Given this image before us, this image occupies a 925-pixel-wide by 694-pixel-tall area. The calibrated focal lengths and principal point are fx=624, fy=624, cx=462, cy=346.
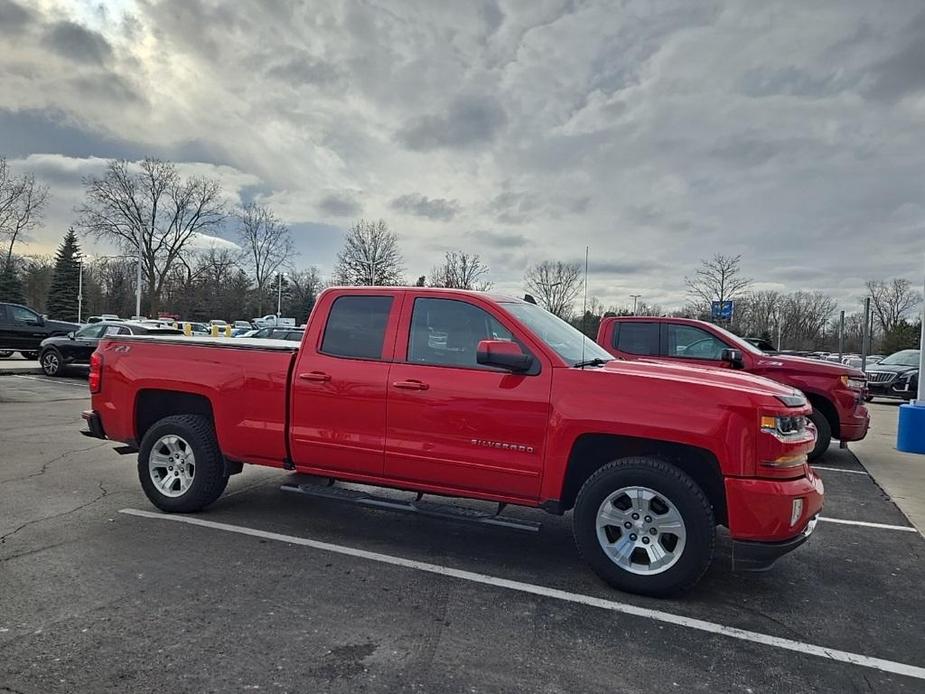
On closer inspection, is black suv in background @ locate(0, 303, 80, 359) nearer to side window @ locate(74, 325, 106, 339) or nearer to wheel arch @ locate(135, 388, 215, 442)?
side window @ locate(74, 325, 106, 339)

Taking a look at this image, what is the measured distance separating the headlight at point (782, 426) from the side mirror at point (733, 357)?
15.6 ft

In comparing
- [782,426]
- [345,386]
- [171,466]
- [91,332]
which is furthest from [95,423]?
[91,332]

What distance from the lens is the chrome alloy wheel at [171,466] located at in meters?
5.34

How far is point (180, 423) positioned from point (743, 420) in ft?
14.3

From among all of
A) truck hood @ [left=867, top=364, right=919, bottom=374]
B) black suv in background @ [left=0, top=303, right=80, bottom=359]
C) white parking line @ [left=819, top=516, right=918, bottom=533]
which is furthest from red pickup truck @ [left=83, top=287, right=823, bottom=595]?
black suv in background @ [left=0, top=303, right=80, bottom=359]

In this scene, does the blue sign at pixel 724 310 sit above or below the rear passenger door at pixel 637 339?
above

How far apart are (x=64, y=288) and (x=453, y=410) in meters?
79.5

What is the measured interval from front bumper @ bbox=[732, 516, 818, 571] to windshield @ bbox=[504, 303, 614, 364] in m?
1.54

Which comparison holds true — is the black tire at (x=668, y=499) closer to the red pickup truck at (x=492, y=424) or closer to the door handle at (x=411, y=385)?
the red pickup truck at (x=492, y=424)

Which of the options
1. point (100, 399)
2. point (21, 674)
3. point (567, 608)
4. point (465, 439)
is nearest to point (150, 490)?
point (100, 399)

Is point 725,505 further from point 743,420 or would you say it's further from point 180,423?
point 180,423

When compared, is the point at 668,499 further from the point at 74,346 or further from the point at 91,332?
the point at 91,332

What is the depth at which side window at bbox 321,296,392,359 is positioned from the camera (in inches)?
188

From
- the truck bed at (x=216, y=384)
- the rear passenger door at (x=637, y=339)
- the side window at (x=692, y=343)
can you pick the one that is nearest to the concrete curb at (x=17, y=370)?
the truck bed at (x=216, y=384)
